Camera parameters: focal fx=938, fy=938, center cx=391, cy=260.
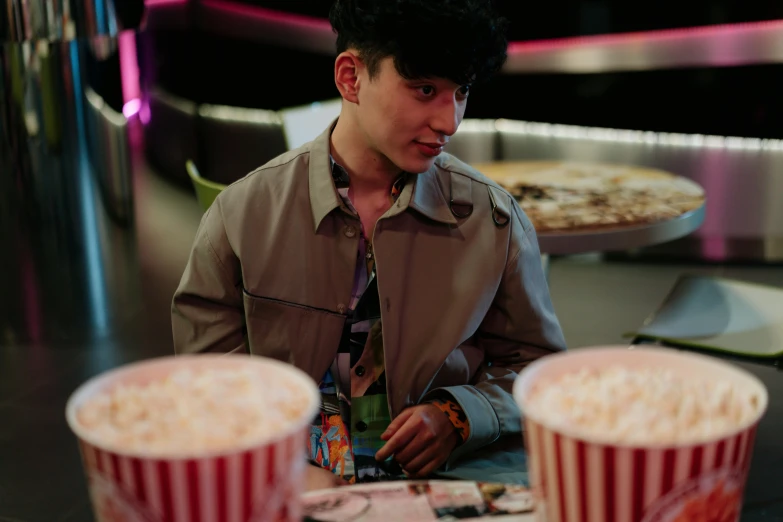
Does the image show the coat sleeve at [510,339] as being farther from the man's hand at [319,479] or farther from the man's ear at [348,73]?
the man's ear at [348,73]

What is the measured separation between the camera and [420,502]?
105 centimetres

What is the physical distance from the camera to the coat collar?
58.2 inches

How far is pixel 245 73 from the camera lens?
6.41m

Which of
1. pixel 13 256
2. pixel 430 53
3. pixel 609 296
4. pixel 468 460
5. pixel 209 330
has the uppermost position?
pixel 430 53

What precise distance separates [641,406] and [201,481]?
1.22 feet

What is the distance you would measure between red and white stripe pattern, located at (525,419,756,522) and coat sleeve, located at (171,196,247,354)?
82 cm

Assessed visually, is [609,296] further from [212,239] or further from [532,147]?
[212,239]

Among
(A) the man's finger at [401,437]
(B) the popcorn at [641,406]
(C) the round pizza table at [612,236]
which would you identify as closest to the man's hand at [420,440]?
(A) the man's finger at [401,437]

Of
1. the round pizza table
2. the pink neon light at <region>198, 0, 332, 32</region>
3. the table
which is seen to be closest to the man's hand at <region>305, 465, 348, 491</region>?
the table

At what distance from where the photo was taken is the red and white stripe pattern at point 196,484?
723 millimetres

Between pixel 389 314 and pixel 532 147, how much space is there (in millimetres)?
5071

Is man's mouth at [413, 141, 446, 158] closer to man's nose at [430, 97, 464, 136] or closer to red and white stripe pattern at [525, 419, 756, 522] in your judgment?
man's nose at [430, 97, 464, 136]

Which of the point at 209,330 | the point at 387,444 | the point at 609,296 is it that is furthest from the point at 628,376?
the point at 609,296

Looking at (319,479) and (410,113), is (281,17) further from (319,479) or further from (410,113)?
(319,479)
